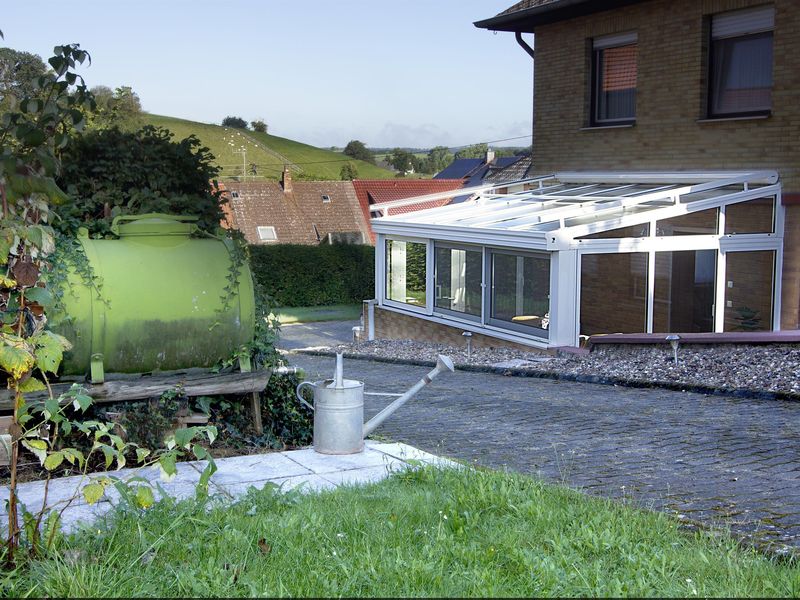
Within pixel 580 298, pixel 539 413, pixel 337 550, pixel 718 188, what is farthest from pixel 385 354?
pixel 337 550

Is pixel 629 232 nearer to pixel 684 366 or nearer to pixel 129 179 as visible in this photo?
pixel 684 366

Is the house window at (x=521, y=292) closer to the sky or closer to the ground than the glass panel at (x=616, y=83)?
closer to the ground

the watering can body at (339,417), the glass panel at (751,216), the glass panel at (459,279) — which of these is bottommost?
the watering can body at (339,417)

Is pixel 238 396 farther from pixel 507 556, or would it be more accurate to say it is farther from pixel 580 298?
pixel 580 298

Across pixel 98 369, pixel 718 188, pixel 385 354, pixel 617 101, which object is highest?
pixel 617 101

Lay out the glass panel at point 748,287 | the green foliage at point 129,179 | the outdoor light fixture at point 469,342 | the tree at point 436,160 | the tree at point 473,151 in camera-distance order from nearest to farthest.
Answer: the green foliage at point 129,179
the glass panel at point 748,287
the outdoor light fixture at point 469,342
the tree at point 473,151
the tree at point 436,160

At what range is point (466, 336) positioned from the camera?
17.8m

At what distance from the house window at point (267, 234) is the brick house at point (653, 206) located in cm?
3840

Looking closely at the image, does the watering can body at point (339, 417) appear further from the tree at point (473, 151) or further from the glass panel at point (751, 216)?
the tree at point (473, 151)

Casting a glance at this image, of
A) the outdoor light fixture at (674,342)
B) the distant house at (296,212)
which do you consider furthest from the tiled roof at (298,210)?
the outdoor light fixture at (674,342)

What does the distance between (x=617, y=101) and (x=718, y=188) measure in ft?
11.4

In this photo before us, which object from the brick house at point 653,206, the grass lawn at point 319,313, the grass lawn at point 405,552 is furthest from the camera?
the grass lawn at point 319,313

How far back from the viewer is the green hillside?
5408 inches

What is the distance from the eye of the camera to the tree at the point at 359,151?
14575 centimetres
